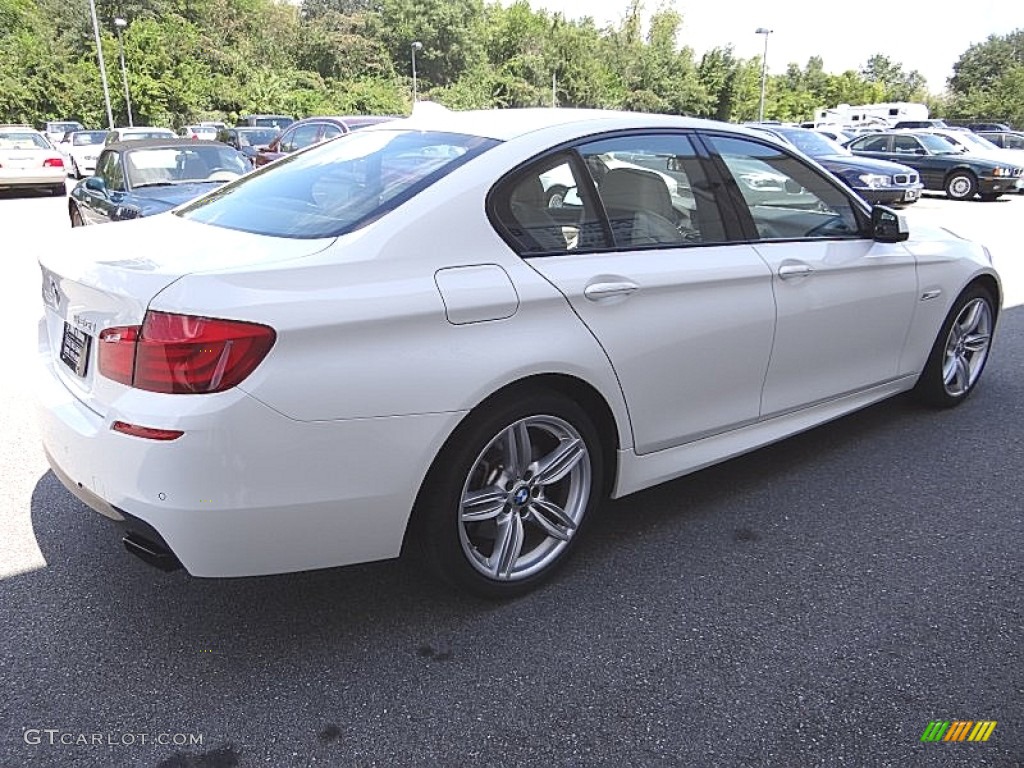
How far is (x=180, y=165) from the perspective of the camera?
927 cm

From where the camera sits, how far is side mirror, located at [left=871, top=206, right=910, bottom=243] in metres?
3.91

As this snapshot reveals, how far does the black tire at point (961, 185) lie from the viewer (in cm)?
1823

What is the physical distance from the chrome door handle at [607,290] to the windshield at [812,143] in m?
15.4

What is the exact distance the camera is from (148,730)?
221cm

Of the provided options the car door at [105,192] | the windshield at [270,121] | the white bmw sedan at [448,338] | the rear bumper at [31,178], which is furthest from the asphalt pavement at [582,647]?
the windshield at [270,121]

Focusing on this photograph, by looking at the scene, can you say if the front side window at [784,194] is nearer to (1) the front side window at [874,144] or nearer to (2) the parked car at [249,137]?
(1) the front side window at [874,144]

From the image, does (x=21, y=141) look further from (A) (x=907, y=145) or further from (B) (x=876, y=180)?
(A) (x=907, y=145)

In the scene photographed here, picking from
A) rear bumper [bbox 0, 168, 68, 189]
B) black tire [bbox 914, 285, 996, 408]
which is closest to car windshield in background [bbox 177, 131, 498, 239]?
black tire [bbox 914, 285, 996, 408]

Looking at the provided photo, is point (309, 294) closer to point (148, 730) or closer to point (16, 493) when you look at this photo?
point (148, 730)

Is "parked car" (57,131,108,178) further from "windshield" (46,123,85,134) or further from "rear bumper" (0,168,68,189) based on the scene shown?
"windshield" (46,123,85,134)

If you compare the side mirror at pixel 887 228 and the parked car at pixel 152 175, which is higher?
the side mirror at pixel 887 228

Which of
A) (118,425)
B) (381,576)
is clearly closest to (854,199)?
(381,576)

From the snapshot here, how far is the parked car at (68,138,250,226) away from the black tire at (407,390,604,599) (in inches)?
258

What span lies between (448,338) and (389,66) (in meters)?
71.0
